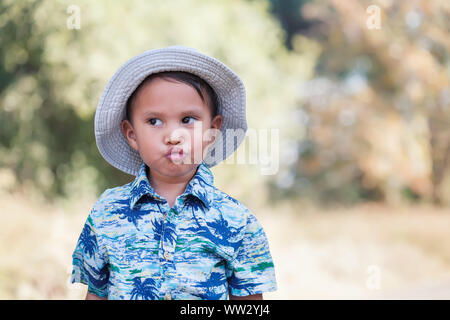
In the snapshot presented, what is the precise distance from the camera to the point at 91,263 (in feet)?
5.64

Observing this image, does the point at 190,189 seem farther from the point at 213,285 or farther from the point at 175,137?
the point at 213,285

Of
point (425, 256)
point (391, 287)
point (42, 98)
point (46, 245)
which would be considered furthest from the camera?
point (425, 256)

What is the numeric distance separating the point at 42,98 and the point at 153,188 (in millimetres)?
4756

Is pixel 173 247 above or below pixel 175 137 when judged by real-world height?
below

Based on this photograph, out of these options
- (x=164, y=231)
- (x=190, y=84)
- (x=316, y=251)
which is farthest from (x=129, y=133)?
(x=316, y=251)

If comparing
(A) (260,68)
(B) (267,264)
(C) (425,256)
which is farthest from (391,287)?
(B) (267,264)

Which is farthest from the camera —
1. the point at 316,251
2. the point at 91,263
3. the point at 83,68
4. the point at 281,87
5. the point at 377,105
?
the point at 377,105

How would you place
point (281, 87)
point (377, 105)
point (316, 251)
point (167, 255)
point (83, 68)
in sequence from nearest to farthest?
point (167, 255) → point (83, 68) → point (316, 251) → point (281, 87) → point (377, 105)

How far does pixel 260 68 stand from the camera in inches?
278

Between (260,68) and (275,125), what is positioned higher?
(260,68)

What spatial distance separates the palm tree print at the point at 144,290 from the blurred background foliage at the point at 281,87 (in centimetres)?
388

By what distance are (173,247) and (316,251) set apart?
5.24 meters

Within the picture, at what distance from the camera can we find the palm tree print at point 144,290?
1590 millimetres
